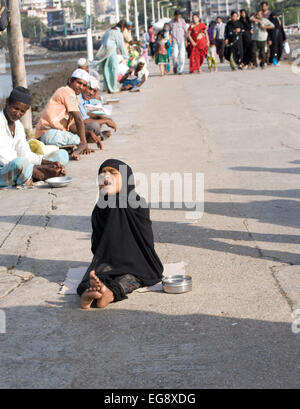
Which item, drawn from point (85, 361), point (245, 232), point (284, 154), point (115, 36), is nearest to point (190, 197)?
point (245, 232)

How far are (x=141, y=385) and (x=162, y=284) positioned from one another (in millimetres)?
1364

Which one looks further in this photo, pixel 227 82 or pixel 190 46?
pixel 190 46

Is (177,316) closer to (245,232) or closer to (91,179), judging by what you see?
(245,232)

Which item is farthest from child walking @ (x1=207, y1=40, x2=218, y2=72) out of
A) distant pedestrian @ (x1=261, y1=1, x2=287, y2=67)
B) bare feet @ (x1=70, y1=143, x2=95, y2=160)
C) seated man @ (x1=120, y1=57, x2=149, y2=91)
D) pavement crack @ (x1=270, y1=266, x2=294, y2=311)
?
pavement crack @ (x1=270, y1=266, x2=294, y2=311)

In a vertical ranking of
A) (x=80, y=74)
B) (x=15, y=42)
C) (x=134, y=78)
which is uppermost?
(x=15, y=42)

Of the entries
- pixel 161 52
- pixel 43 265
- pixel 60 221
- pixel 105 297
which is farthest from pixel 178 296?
pixel 161 52

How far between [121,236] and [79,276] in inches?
18.1

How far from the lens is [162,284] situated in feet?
15.7

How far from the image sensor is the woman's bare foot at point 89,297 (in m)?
4.41

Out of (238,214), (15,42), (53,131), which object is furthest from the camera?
(15,42)

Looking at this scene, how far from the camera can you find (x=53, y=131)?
9.67 meters

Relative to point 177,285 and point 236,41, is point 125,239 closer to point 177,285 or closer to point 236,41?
point 177,285

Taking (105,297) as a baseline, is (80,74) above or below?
above

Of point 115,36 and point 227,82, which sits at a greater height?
point 115,36
